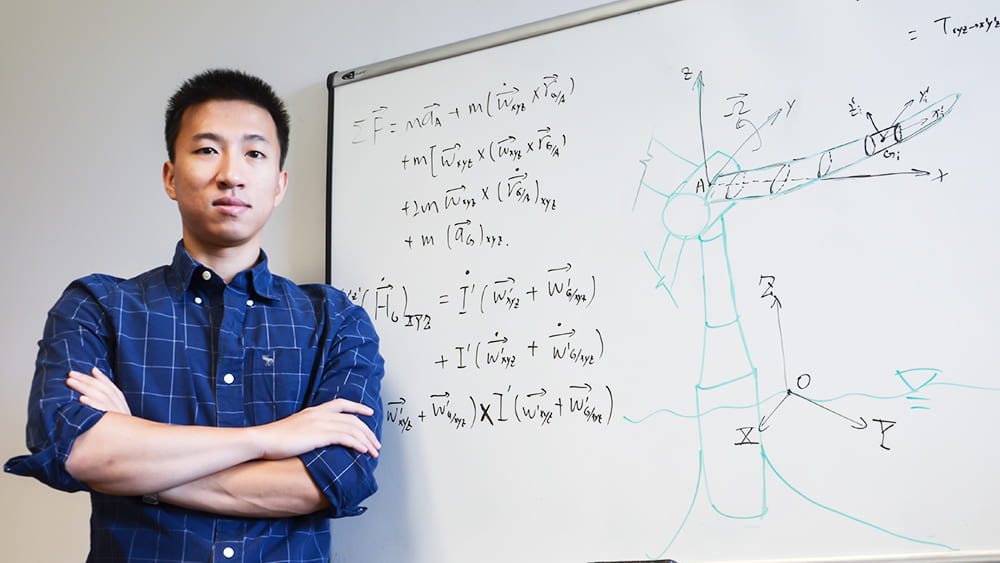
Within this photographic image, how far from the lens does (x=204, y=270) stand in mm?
1396

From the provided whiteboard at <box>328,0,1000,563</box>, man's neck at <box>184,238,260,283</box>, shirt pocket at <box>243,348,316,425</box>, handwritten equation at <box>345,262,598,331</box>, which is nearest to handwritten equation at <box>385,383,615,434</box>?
whiteboard at <box>328,0,1000,563</box>

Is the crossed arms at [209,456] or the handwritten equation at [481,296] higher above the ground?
the handwritten equation at [481,296]

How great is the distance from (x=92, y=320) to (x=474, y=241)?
2.16 feet

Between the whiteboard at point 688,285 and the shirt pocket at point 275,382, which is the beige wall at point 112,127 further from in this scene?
the shirt pocket at point 275,382

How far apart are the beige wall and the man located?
31 cm

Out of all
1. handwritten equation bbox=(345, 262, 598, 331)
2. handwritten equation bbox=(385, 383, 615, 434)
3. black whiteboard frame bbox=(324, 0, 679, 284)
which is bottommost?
handwritten equation bbox=(385, 383, 615, 434)

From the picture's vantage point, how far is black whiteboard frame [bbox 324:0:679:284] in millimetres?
1468

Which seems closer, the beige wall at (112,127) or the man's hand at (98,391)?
the man's hand at (98,391)

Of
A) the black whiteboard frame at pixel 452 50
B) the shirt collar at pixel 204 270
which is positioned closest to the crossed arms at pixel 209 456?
the shirt collar at pixel 204 270

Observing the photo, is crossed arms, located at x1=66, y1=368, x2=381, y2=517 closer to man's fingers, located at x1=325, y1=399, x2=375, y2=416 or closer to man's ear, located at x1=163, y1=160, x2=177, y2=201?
man's fingers, located at x1=325, y1=399, x2=375, y2=416

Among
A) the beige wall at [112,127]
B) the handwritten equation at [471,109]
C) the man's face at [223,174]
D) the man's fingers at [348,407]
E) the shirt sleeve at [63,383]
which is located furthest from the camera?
the beige wall at [112,127]

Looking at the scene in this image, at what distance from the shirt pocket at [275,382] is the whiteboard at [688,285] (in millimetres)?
253

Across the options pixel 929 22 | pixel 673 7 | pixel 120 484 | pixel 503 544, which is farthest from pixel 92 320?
pixel 929 22

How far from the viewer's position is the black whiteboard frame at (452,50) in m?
1.47
